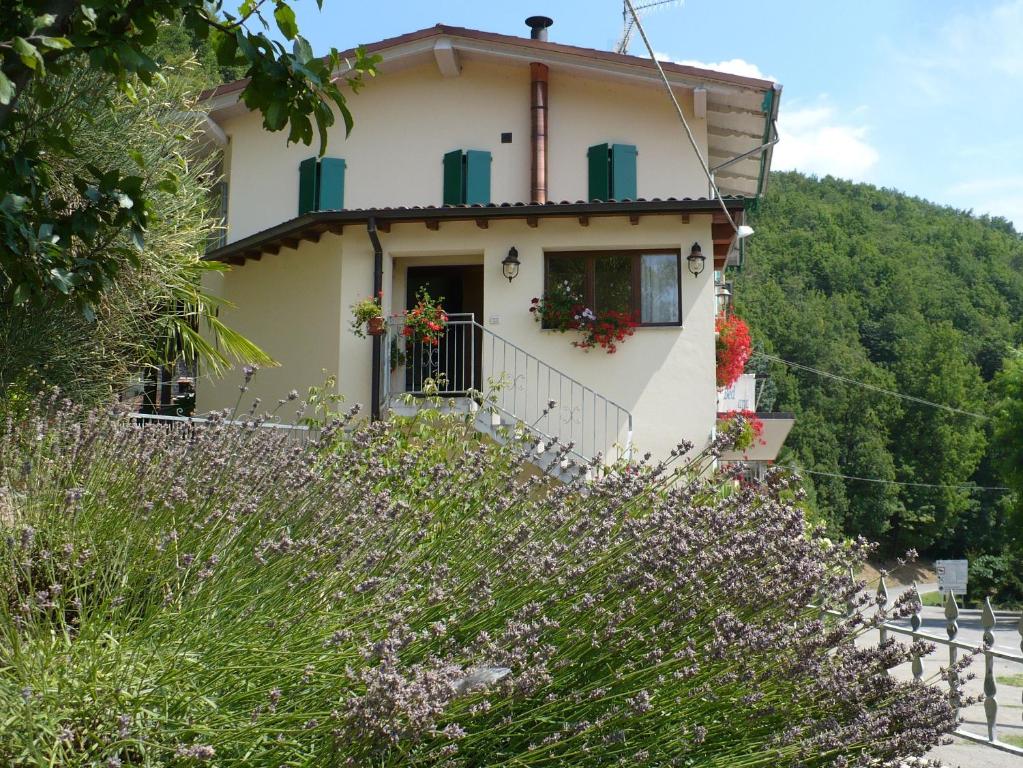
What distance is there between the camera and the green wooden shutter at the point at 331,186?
49.8 ft

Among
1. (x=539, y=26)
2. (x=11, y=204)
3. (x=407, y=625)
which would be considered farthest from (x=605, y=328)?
(x=407, y=625)

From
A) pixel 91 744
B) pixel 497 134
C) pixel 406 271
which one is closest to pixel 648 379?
pixel 406 271

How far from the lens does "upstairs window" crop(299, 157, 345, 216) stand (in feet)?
49.8

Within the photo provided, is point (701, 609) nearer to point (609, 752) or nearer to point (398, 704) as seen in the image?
point (609, 752)

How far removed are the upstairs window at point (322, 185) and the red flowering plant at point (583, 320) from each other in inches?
172

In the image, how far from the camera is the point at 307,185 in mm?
15406

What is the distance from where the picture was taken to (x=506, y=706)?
2559 millimetres

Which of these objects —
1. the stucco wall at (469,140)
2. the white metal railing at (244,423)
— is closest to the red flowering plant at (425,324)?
the white metal railing at (244,423)

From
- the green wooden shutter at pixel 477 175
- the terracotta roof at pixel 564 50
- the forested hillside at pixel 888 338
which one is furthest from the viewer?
the forested hillside at pixel 888 338

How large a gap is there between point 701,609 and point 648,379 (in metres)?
9.28

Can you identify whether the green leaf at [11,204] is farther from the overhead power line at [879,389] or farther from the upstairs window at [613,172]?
the overhead power line at [879,389]

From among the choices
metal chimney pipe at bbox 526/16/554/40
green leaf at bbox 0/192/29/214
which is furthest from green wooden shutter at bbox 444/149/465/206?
green leaf at bbox 0/192/29/214

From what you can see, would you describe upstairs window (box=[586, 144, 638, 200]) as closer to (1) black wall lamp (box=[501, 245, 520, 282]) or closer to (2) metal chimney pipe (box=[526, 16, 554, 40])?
(1) black wall lamp (box=[501, 245, 520, 282])

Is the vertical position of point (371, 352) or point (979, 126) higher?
point (979, 126)
